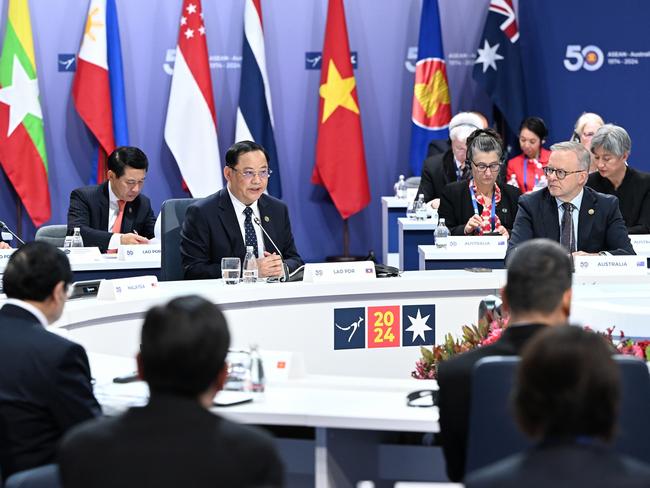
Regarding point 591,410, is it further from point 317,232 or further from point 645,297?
point 317,232

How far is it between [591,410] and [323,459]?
113 centimetres

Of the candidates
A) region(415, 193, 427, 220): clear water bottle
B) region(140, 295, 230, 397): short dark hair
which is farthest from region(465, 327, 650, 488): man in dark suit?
region(415, 193, 427, 220): clear water bottle

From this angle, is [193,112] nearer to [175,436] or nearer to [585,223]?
[585,223]

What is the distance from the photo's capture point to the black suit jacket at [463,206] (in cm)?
633

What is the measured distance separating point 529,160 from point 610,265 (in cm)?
388

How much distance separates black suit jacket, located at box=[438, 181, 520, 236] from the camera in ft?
20.8

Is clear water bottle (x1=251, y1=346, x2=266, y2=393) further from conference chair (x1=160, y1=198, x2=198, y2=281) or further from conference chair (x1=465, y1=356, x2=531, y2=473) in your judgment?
conference chair (x1=160, y1=198, x2=198, y2=281)

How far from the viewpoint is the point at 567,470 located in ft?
5.30

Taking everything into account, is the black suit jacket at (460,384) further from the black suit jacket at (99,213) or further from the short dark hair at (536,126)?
the short dark hair at (536,126)

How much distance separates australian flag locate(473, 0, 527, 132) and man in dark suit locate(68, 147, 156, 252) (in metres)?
3.87

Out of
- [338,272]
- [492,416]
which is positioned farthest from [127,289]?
[492,416]

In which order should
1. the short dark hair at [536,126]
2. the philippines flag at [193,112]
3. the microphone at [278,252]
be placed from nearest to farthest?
the microphone at [278,252], the short dark hair at [536,126], the philippines flag at [193,112]

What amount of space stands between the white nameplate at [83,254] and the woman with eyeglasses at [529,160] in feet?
12.2

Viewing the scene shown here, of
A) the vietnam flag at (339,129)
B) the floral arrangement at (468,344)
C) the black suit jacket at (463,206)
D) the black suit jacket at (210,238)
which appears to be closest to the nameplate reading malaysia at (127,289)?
the black suit jacket at (210,238)
